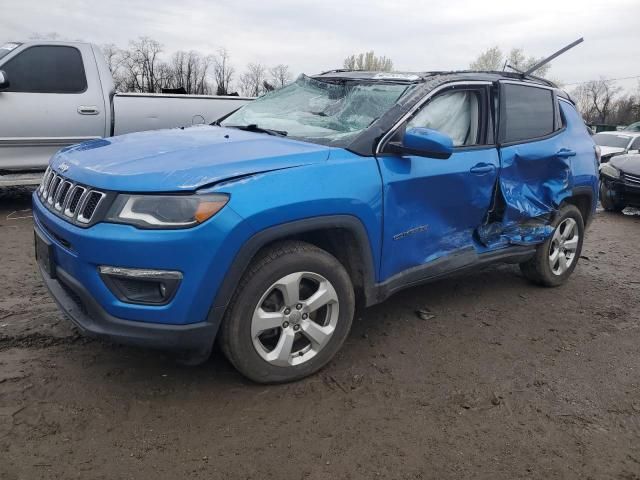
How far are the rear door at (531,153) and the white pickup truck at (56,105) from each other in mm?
4698

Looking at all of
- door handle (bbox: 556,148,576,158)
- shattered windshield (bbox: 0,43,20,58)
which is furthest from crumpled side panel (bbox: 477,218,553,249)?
shattered windshield (bbox: 0,43,20,58)

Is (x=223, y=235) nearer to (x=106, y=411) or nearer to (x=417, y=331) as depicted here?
(x=106, y=411)

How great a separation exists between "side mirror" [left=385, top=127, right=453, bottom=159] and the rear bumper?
1.47 metres

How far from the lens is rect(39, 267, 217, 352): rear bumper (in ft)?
8.32

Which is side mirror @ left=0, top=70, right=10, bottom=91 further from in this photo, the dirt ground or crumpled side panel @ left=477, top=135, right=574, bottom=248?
crumpled side panel @ left=477, top=135, right=574, bottom=248

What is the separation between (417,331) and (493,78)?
6.47 ft

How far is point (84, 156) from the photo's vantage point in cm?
304

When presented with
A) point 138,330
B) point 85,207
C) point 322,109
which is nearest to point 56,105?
point 322,109

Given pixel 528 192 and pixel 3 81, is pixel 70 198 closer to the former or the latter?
pixel 528 192

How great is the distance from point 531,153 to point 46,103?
5.64m

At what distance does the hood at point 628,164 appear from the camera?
9.17m

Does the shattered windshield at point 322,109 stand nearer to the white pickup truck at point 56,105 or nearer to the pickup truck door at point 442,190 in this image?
the pickup truck door at point 442,190

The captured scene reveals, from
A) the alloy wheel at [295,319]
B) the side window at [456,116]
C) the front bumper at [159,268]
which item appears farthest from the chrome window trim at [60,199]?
the side window at [456,116]

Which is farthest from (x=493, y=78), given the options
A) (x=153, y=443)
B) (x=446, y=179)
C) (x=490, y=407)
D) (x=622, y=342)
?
(x=153, y=443)
